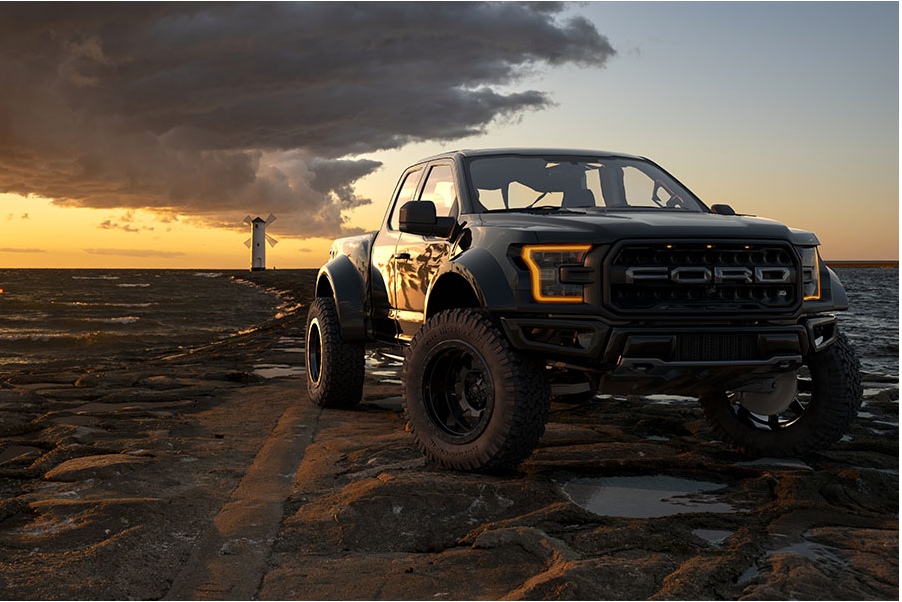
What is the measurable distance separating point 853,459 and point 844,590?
2.55m

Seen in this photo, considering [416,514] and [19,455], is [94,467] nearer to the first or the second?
[19,455]

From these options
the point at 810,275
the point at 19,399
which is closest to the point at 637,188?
the point at 810,275

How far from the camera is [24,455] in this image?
18.5ft

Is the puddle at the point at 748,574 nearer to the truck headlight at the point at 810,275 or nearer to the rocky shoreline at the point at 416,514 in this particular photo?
the rocky shoreline at the point at 416,514

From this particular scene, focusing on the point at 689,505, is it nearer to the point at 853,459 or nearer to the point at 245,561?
the point at 853,459

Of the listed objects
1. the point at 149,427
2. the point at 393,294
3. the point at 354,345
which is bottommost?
the point at 149,427

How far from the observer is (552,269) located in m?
4.79

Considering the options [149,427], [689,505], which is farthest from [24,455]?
[689,505]

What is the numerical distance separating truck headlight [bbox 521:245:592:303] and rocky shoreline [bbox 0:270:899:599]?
1036 millimetres

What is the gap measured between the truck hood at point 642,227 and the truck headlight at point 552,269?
0.18 feet

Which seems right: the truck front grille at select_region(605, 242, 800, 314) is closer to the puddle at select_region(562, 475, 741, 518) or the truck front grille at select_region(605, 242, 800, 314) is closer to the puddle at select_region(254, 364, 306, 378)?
the puddle at select_region(562, 475, 741, 518)

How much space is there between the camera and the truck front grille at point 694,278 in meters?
4.63

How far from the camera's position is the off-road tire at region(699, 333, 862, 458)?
216 inches

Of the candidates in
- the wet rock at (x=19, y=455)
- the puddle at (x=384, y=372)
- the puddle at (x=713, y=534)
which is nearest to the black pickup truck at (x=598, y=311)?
the puddle at (x=713, y=534)
